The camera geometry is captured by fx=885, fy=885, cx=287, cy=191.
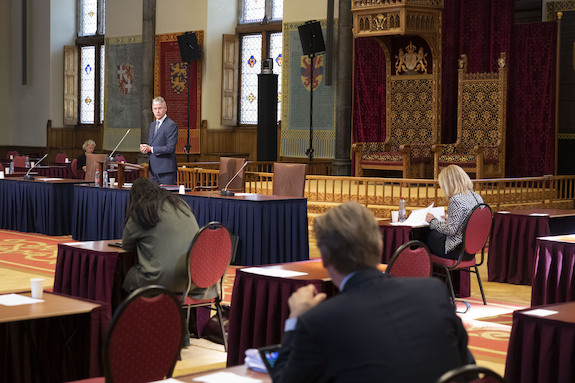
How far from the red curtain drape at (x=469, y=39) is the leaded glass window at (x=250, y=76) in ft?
14.5

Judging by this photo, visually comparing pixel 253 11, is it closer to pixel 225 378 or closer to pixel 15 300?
pixel 15 300

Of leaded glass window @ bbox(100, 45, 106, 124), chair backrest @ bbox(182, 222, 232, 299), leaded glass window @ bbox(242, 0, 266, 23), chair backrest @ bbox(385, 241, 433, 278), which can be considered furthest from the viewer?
leaded glass window @ bbox(100, 45, 106, 124)

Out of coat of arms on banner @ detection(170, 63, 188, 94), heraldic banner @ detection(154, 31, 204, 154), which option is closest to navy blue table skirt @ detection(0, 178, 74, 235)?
heraldic banner @ detection(154, 31, 204, 154)

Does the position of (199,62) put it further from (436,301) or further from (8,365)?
(436,301)

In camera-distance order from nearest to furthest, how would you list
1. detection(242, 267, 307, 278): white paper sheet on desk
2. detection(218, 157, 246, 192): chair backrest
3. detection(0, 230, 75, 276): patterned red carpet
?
1. detection(242, 267, 307, 278): white paper sheet on desk
2. detection(0, 230, 75, 276): patterned red carpet
3. detection(218, 157, 246, 192): chair backrest

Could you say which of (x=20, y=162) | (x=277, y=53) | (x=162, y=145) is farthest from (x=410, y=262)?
(x=277, y=53)

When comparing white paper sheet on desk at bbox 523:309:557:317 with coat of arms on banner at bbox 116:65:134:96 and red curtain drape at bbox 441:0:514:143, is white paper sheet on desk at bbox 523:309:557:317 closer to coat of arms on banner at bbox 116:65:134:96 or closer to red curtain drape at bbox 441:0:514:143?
red curtain drape at bbox 441:0:514:143

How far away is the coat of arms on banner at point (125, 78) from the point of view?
59.9ft

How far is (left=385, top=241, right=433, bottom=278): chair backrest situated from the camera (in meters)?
3.97

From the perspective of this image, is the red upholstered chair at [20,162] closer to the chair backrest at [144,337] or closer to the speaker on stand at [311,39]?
the speaker on stand at [311,39]

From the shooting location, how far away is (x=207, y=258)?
15.6 feet

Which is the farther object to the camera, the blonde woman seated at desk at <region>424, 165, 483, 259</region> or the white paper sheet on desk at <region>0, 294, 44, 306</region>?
the blonde woman seated at desk at <region>424, 165, 483, 259</region>

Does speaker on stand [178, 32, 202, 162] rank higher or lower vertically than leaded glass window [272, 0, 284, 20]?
lower

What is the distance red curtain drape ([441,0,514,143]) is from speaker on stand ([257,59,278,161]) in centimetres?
289
